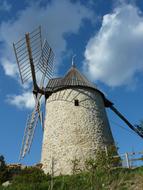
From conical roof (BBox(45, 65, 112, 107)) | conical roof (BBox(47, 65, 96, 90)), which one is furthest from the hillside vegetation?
conical roof (BBox(47, 65, 96, 90))

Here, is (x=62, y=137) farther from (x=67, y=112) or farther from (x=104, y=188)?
(x=104, y=188)

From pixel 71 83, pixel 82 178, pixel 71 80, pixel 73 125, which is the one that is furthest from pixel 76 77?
pixel 82 178

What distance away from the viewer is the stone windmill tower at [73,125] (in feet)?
63.2

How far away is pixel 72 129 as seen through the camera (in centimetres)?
1977

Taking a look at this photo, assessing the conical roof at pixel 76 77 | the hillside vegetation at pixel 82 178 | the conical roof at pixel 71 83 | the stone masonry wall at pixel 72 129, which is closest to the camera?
the hillside vegetation at pixel 82 178

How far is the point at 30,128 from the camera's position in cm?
2184

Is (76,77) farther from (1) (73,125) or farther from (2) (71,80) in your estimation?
(1) (73,125)

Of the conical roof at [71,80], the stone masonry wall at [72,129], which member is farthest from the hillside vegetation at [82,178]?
the conical roof at [71,80]

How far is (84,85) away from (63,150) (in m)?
4.25

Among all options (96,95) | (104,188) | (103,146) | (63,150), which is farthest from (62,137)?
(104,188)

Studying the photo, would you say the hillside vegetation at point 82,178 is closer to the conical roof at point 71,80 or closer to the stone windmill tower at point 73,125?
the stone windmill tower at point 73,125

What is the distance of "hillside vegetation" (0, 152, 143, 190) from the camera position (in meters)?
3.52

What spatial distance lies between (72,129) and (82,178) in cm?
1557

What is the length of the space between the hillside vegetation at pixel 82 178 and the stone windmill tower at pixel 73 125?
1523mm
